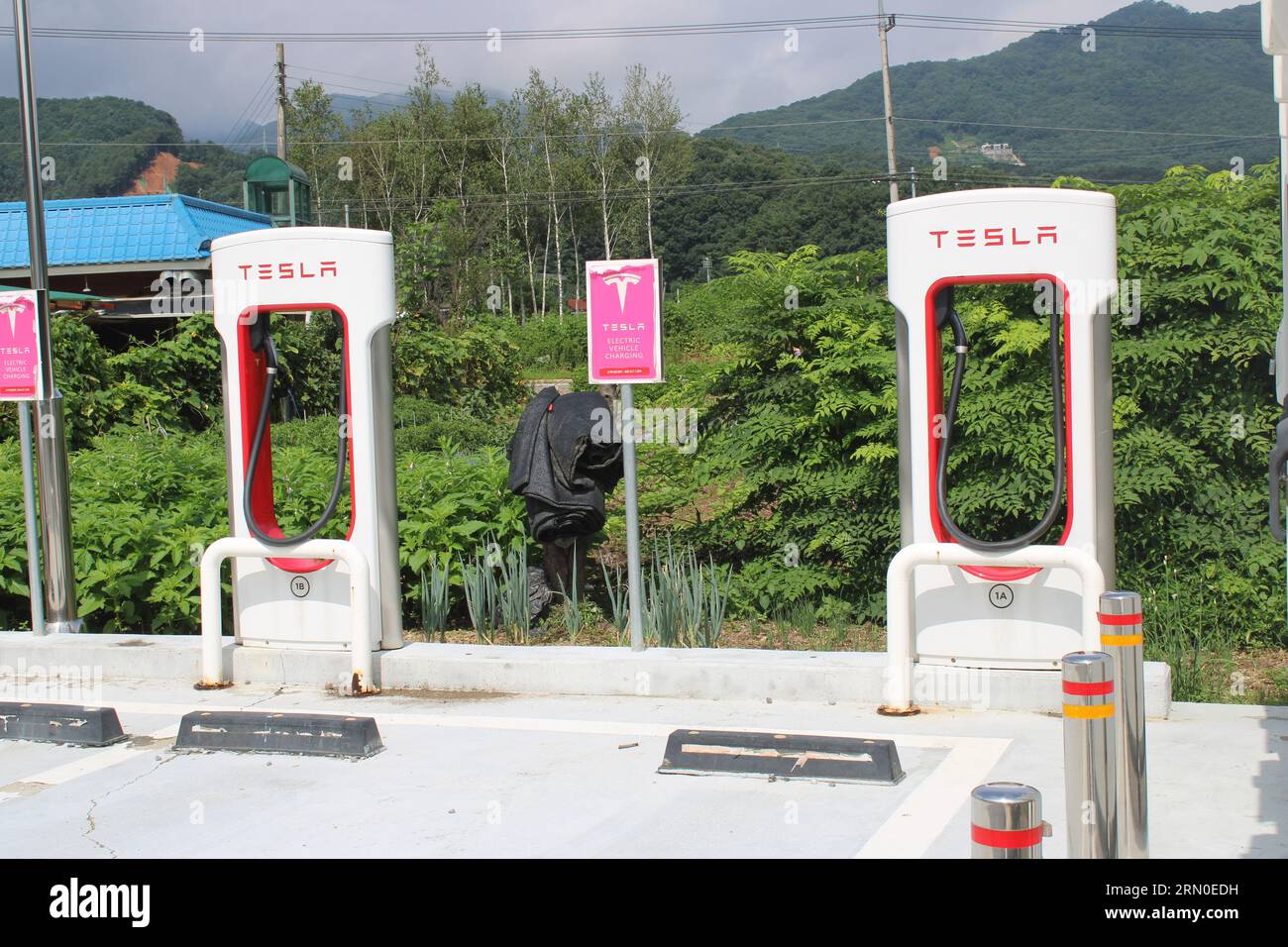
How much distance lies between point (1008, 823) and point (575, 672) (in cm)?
376

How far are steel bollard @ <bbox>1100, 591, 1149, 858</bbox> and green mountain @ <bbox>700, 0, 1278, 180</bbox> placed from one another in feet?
222

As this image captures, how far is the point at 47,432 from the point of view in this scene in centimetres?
752

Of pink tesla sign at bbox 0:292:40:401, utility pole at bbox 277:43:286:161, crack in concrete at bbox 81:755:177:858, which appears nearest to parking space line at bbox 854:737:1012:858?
crack in concrete at bbox 81:755:177:858

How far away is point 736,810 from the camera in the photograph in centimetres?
459

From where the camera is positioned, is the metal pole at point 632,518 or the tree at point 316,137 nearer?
the metal pole at point 632,518

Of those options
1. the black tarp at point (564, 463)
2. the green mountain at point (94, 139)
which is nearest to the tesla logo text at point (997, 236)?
the black tarp at point (564, 463)

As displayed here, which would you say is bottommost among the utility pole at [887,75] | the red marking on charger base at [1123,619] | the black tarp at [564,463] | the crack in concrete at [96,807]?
the crack in concrete at [96,807]

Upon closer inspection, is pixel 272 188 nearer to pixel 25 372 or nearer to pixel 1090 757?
pixel 25 372

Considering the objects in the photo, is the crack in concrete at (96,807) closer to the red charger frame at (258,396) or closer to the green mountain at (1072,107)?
the red charger frame at (258,396)

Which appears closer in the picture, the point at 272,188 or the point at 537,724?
the point at 537,724

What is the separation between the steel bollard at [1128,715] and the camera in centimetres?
349

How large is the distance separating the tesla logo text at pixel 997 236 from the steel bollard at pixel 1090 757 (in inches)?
106

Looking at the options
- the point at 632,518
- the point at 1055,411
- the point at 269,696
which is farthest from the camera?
the point at 269,696

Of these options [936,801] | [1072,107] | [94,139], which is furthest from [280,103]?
[1072,107]
